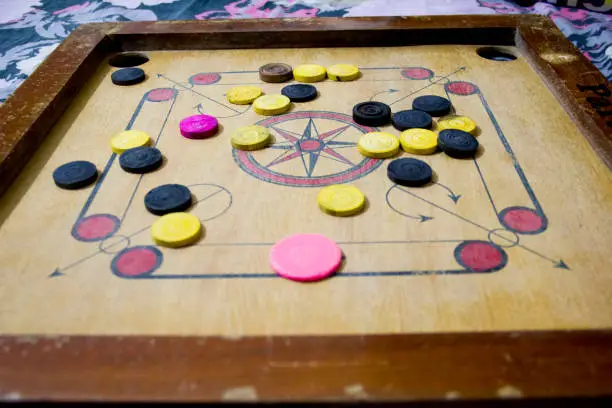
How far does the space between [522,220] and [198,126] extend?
2.81ft

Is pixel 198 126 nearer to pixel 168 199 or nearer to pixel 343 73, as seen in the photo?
pixel 168 199

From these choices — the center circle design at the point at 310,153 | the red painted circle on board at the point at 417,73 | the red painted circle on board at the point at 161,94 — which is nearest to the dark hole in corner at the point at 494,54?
the red painted circle on board at the point at 417,73

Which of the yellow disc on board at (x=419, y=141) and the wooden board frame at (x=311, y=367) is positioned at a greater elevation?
the wooden board frame at (x=311, y=367)

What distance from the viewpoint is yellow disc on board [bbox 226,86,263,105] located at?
1.71m

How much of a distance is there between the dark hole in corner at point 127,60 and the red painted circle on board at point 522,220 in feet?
4.63

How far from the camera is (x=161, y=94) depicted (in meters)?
1.77

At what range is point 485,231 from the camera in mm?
1153

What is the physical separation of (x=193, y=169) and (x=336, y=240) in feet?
1.50

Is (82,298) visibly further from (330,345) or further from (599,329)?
(599,329)

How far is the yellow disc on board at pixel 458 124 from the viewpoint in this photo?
1513 millimetres

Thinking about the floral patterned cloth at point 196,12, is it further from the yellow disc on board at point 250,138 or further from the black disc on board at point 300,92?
the yellow disc on board at point 250,138

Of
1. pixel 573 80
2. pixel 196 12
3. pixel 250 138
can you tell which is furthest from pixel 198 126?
pixel 196 12

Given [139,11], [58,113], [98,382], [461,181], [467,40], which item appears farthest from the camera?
[139,11]

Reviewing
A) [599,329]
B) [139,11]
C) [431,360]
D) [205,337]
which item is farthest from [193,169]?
[139,11]
